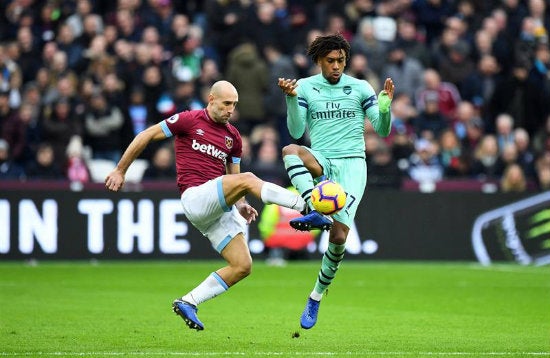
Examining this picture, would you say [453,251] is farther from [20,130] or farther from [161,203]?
[20,130]

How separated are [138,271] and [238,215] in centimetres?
879

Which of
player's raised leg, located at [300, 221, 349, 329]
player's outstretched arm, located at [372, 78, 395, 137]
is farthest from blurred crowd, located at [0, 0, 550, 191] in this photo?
player's outstretched arm, located at [372, 78, 395, 137]

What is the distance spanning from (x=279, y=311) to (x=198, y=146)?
3.95 m

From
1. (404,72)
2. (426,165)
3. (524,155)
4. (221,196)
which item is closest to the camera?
(221,196)

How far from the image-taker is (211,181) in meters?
11.2

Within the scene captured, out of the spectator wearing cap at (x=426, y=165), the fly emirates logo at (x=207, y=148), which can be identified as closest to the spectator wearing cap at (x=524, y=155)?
the spectator wearing cap at (x=426, y=165)

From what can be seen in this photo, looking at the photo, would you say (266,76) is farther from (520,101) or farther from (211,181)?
(211,181)

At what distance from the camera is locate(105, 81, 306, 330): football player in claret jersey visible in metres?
11.0

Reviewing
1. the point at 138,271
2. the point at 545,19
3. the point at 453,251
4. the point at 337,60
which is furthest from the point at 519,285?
the point at 545,19

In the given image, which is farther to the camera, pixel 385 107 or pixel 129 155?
pixel 385 107

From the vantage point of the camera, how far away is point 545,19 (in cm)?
2550

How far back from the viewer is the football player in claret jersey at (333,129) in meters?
12.0

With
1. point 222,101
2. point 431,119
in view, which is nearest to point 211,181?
point 222,101

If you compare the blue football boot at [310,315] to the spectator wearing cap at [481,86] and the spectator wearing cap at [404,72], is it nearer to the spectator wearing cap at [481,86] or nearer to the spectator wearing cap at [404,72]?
the spectator wearing cap at [404,72]
